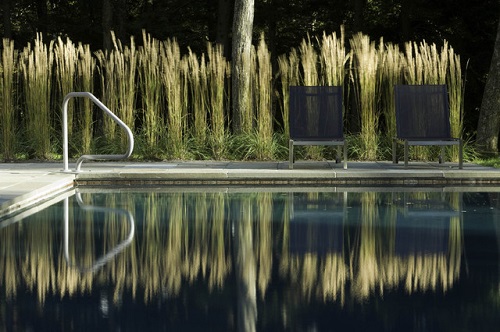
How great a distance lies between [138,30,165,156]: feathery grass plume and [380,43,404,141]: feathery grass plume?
8.71 ft

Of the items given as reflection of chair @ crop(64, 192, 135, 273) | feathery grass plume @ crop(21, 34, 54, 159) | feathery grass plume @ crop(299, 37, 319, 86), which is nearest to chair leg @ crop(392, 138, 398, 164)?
feathery grass plume @ crop(299, 37, 319, 86)

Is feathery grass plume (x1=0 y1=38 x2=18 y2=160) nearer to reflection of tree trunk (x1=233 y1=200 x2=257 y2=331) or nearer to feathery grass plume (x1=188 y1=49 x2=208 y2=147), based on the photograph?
feathery grass plume (x1=188 y1=49 x2=208 y2=147)

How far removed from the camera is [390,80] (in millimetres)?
11742

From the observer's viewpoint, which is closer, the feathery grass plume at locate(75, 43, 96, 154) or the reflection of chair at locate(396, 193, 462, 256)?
the reflection of chair at locate(396, 193, 462, 256)

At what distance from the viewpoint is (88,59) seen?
38.3 ft

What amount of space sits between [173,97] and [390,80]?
2.56 metres

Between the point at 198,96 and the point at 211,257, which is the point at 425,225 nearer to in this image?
the point at 211,257

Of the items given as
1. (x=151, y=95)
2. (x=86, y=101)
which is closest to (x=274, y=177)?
(x=151, y=95)

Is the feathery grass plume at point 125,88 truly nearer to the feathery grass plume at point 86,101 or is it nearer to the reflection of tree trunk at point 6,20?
the feathery grass plume at point 86,101

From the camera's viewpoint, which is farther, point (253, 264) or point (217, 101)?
point (217, 101)

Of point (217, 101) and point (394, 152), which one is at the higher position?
point (217, 101)

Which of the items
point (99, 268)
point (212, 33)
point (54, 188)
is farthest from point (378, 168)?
point (212, 33)

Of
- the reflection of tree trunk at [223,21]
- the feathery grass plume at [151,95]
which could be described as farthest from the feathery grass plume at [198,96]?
the reflection of tree trunk at [223,21]

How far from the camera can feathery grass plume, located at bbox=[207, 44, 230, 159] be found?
38.4 feet
